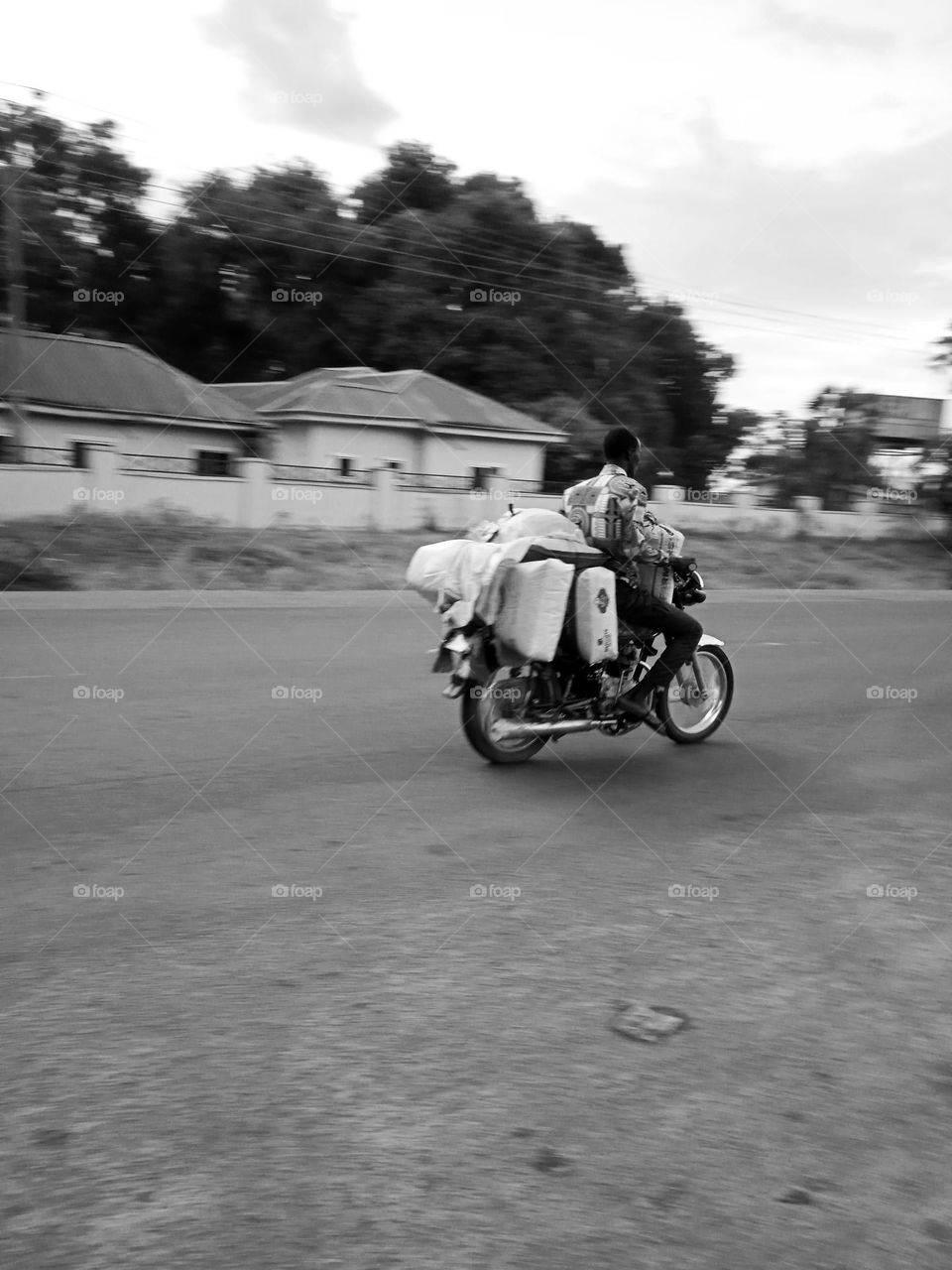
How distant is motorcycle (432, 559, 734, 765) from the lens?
700 cm

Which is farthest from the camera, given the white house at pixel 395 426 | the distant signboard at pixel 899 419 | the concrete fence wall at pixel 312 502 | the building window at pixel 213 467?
the distant signboard at pixel 899 419

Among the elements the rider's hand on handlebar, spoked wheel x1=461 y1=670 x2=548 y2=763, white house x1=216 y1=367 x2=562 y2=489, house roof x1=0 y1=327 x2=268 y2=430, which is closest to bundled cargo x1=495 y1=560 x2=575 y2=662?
spoked wheel x1=461 y1=670 x2=548 y2=763

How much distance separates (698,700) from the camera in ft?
27.1

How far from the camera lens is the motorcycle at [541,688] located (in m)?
7.00

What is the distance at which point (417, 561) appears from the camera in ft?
23.5

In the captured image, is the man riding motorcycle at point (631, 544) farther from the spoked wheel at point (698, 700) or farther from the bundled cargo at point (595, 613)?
the spoked wheel at point (698, 700)

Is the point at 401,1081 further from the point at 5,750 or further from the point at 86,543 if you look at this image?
the point at 86,543

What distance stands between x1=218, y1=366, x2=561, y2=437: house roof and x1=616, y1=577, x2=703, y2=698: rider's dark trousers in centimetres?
3256

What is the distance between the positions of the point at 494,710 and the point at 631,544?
3.82 ft

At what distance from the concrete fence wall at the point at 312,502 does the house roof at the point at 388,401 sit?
25.3 ft

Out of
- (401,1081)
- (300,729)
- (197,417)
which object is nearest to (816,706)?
(300,729)

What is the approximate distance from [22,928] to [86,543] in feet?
58.6

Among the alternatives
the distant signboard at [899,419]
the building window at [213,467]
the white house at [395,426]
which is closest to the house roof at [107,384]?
the white house at [395,426]

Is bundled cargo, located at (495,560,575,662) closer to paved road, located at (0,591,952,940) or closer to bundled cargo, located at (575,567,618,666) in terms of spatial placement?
bundled cargo, located at (575,567,618,666)
